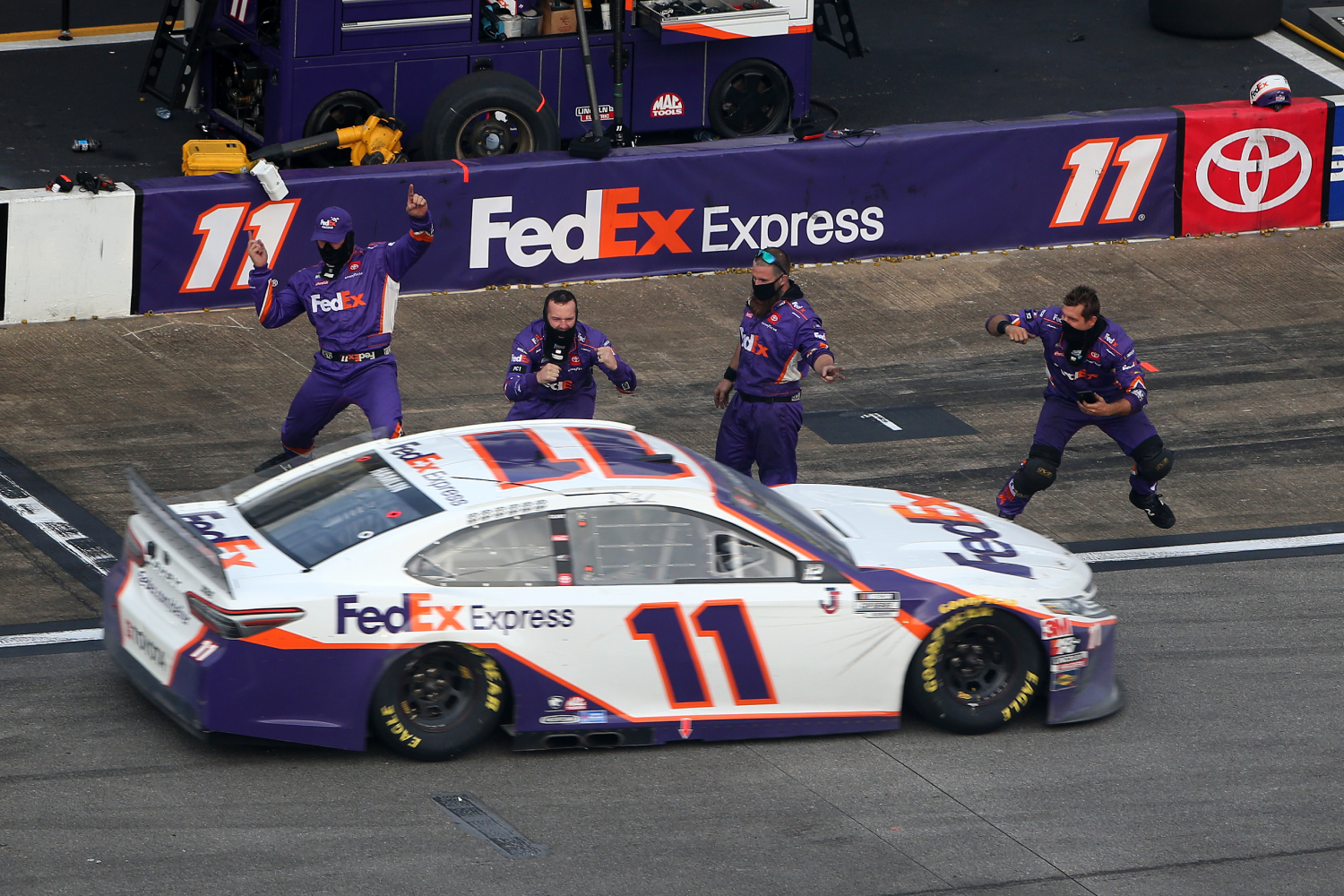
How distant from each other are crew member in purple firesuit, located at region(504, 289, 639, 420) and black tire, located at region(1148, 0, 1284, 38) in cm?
1466

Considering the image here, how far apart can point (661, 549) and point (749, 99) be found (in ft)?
34.4

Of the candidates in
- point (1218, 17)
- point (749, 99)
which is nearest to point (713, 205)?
point (749, 99)

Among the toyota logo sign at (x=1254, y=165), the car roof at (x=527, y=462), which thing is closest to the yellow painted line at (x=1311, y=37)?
the toyota logo sign at (x=1254, y=165)

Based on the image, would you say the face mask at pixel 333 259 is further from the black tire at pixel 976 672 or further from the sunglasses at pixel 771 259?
the black tire at pixel 976 672

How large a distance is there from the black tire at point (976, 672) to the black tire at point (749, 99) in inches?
397

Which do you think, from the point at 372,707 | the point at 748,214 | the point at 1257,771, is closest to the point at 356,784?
the point at 372,707

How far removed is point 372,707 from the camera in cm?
763

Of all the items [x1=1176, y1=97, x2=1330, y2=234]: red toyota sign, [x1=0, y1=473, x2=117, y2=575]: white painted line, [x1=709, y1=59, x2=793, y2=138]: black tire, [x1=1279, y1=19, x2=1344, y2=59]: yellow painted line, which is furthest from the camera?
[x1=1279, y1=19, x2=1344, y2=59]: yellow painted line

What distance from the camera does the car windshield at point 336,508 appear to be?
25.2ft

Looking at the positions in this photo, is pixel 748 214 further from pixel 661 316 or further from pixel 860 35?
pixel 860 35

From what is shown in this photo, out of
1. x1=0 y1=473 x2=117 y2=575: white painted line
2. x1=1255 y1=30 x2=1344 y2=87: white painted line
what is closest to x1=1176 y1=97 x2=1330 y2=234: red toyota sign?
x1=1255 y1=30 x2=1344 y2=87: white painted line

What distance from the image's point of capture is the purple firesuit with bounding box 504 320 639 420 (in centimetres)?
998

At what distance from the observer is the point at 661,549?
311 inches

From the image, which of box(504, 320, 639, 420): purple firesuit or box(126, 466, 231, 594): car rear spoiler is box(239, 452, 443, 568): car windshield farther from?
box(504, 320, 639, 420): purple firesuit
